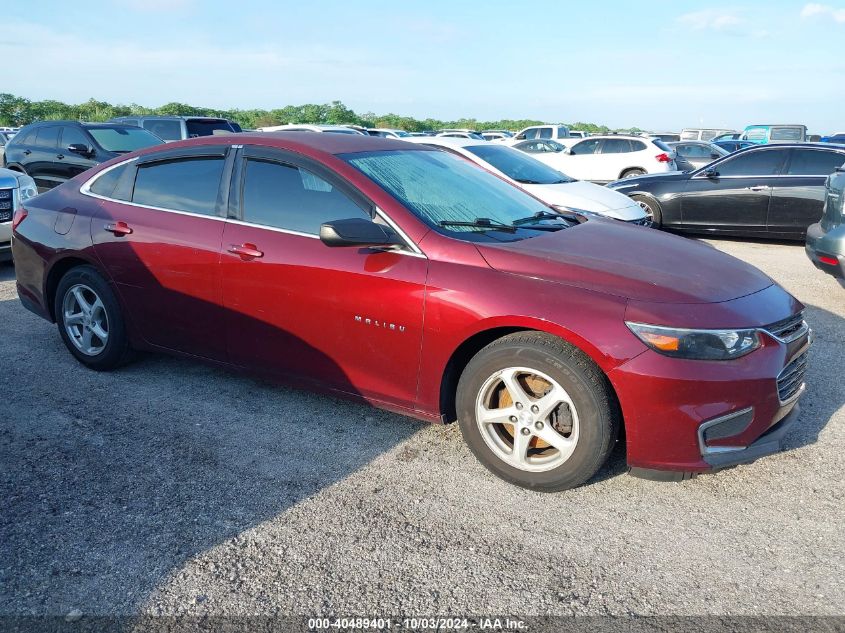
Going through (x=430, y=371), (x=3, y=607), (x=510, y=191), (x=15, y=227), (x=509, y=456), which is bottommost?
(x=3, y=607)

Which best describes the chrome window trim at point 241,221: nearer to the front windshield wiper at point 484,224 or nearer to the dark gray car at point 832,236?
the front windshield wiper at point 484,224

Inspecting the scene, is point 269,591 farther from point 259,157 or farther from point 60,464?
point 259,157

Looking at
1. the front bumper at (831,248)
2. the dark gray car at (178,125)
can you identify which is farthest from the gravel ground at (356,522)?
the dark gray car at (178,125)

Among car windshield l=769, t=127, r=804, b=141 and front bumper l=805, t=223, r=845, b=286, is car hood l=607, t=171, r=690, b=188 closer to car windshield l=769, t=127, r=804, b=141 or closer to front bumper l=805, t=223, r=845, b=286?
front bumper l=805, t=223, r=845, b=286

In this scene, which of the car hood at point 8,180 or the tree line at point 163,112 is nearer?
the car hood at point 8,180

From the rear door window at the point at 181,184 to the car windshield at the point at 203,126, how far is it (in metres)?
11.3

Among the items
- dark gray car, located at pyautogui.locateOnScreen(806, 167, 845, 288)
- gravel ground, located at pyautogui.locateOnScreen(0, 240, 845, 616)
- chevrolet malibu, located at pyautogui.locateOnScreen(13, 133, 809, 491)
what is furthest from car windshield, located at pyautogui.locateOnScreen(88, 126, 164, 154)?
dark gray car, located at pyautogui.locateOnScreen(806, 167, 845, 288)

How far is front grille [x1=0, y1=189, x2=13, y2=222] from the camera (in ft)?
25.3

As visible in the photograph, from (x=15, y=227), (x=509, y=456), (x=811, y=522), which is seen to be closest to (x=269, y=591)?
(x=509, y=456)

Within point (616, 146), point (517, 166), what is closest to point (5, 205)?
point (517, 166)

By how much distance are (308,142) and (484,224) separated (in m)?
1.15

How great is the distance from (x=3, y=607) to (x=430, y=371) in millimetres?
1981

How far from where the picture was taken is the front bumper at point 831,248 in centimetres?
607

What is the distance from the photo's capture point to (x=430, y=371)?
11.6 feet
